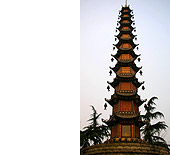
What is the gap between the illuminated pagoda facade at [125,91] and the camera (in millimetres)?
11125

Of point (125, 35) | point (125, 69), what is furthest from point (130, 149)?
point (125, 35)

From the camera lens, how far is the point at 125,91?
40.4 feet

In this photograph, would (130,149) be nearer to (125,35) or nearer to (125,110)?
(125,110)

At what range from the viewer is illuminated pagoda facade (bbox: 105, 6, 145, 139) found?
1112 cm

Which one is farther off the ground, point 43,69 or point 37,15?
point 37,15

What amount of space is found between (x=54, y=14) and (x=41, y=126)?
57.7 inches

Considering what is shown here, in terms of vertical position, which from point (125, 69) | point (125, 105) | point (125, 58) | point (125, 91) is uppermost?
point (125, 58)

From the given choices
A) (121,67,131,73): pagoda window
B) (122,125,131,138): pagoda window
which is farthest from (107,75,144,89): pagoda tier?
(122,125,131,138): pagoda window

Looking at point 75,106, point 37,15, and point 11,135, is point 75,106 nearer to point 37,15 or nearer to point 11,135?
point 11,135

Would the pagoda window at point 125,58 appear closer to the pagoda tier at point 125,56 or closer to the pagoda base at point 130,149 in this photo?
the pagoda tier at point 125,56

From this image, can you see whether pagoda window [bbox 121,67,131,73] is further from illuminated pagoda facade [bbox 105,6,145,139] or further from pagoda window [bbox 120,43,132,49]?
pagoda window [bbox 120,43,132,49]

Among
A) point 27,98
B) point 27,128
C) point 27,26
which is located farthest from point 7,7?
point 27,128

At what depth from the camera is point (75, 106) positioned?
223 cm

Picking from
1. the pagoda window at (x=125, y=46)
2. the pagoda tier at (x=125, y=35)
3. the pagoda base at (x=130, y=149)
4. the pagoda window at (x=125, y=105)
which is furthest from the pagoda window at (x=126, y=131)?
the pagoda tier at (x=125, y=35)
